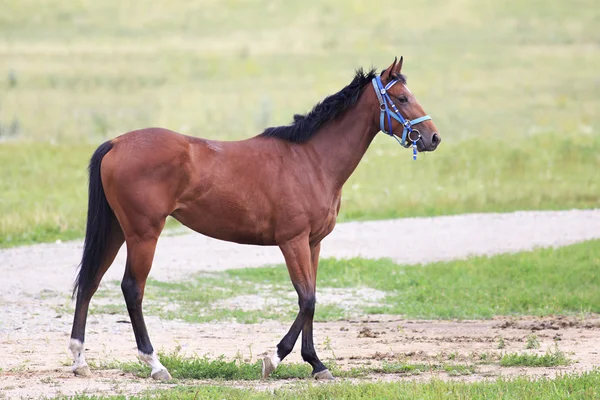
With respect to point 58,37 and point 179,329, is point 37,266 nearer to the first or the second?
point 179,329

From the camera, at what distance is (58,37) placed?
68.8 meters

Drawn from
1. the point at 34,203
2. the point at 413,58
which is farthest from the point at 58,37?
the point at 34,203

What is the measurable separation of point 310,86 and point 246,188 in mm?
37711

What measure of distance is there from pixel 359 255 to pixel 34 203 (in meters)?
6.87

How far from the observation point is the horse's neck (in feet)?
30.6

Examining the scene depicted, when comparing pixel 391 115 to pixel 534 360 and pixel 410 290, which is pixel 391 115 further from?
pixel 410 290

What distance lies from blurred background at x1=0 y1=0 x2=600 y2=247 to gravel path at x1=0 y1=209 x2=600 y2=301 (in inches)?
45.1

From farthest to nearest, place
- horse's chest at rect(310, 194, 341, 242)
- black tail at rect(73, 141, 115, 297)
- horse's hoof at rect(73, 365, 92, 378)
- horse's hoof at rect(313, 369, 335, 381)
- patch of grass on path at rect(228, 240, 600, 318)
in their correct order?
patch of grass on path at rect(228, 240, 600, 318)
horse's chest at rect(310, 194, 341, 242)
black tail at rect(73, 141, 115, 297)
horse's hoof at rect(313, 369, 335, 381)
horse's hoof at rect(73, 365, 92, 378)

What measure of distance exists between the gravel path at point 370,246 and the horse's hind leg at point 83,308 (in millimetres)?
4097

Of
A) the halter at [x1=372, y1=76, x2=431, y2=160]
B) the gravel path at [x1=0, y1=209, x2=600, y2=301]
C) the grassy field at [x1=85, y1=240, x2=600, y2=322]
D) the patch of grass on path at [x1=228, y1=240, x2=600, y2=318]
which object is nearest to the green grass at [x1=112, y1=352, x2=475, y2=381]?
the halter at [x1=372, y1=76, x2=431, y2=160]

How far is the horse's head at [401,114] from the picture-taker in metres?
9.09

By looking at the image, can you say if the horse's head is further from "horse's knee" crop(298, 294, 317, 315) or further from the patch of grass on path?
the patch of grass on path

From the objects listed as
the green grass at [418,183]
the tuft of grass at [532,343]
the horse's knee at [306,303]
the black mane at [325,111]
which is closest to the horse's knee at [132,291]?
the horse's knee at [306,303]

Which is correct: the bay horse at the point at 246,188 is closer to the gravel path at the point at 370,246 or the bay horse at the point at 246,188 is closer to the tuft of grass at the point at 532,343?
the tuft of grass at the point at 532,343
